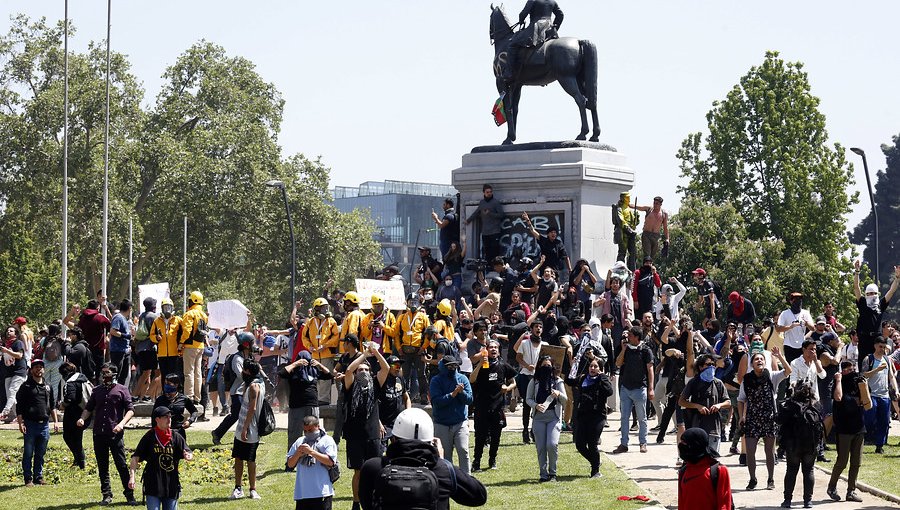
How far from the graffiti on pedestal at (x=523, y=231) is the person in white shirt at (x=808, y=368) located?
9323mm

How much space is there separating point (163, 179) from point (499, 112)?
36.9m

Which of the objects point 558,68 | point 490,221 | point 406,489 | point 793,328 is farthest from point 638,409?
point 406,489

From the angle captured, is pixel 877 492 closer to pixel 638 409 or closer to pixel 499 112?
pixel 638 409

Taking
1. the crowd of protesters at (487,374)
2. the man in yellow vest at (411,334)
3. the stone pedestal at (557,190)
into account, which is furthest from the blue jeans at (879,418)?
the stone pedestal at (557,190)

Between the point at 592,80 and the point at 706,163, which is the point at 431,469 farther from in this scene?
the point at 706,163

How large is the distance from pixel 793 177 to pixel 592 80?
31554mm

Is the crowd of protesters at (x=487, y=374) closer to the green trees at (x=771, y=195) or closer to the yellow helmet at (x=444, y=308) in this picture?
the yellow helmet at (x=444, y=308)

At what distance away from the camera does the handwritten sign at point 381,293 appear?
27594 millimetres

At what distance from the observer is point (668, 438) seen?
23750 mm

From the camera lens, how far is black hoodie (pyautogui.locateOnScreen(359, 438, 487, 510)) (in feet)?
33.6

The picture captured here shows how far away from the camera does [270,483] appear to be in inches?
790

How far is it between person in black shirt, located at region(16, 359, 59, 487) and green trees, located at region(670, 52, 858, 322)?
130 feet

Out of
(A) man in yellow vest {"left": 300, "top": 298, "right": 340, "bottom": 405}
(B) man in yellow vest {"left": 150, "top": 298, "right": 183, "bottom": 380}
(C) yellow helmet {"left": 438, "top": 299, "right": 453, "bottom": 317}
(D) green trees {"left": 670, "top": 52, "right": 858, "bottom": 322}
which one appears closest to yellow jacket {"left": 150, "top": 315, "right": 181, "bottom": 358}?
(B) man in yellow vest {"left": 150, "top": 298, "right": 183, "bottom": 380}

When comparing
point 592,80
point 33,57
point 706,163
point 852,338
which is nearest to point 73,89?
point 33,57
